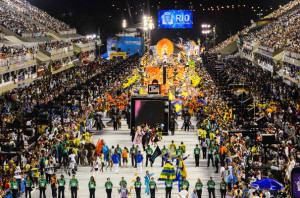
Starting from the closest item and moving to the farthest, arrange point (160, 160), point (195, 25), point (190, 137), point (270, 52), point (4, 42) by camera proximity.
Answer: point (160, 160)
point (190, 137)
point (4, 42)
point (270, 52)
point (195, 25)

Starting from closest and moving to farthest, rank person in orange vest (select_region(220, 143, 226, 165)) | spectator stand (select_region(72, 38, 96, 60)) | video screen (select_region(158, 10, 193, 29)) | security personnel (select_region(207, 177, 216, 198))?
1. security personnel (select_region(207, 177, 216, 198))
2. person in orange vest (select_region(220, 143, 226, 165))
3. spectator stand (select_region(72, 38, 96, 60))
4. video screen (select_region(158, 10, 193, 29))

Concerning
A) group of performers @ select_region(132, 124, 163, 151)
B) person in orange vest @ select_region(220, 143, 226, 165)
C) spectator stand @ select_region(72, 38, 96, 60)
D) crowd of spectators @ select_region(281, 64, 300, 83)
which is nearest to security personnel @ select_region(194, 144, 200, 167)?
person in orange vest @ select_region(220, 143, 226, 165)

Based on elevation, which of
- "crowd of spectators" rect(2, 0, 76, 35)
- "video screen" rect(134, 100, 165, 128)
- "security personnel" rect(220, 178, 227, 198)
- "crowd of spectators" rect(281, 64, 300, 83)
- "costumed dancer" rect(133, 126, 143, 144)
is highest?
"crowd of spectators" rect(2, 0, 76, 35)

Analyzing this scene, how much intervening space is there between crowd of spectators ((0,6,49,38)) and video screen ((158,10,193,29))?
5602 centimetres

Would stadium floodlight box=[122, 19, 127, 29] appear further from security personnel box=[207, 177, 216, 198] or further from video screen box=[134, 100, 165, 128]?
security personnel box=[207, 177, 216, 198]

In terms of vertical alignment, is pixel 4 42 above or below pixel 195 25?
below

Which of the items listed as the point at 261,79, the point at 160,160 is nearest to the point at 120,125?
the point at 160,160

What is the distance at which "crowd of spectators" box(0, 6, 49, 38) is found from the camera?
235 feet

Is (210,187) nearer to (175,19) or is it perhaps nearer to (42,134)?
(42,134)

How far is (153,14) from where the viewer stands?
495 ft

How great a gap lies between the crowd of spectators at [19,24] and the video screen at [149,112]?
3301 cm

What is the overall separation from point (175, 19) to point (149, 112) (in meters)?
102

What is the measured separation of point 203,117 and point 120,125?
534 centimetres

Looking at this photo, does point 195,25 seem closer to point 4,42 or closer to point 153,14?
point 153,14
